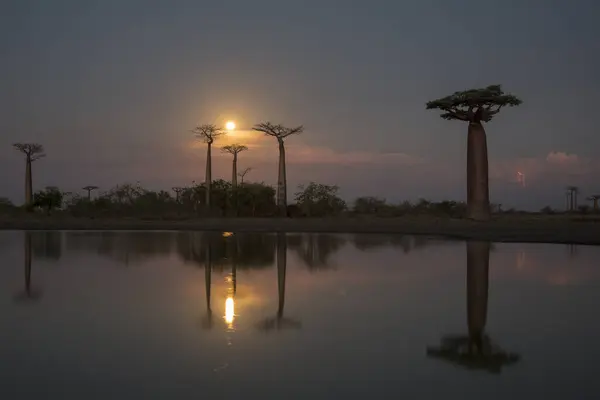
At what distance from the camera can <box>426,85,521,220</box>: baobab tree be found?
3725cm

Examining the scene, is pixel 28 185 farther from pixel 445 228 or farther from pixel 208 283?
pixel 208 283

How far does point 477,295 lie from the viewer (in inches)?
364

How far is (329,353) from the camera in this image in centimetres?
560

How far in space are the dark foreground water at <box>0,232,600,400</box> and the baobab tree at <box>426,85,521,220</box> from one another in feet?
83.0

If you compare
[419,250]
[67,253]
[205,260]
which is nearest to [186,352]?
[205,260]

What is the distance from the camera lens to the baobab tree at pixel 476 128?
37.2 metres

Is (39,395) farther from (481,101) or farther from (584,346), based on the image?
(481,101)

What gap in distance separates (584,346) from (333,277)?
628 cm

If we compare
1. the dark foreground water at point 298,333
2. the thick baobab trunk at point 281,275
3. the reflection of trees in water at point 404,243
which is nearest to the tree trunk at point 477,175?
the reflection of trees in water at point 404,243

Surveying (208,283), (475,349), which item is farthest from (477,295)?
(208,283)

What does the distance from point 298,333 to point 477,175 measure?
33305mm

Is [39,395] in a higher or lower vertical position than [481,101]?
lower

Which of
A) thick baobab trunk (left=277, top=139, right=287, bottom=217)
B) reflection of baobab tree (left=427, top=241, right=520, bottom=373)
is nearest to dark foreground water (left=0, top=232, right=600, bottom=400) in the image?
reflection of baobab tree (left=427, top=241, right=520, bottom=373)

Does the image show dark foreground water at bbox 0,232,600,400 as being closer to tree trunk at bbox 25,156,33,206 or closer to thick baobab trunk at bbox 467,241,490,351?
thick baobab trunk at bbox 467,241,490,351
